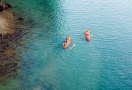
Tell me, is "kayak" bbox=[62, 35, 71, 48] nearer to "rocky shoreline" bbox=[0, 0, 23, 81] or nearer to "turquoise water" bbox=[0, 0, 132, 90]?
"turquoise water" bbox=[0, 0, 132, 90]

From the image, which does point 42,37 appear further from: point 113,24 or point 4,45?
point 113,24

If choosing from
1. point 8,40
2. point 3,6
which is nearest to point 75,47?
point 8,40

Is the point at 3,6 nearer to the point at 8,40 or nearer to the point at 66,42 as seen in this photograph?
the point at 8,40

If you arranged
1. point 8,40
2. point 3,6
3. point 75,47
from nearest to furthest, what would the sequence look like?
point 8,40, point 75,47, point 3,6

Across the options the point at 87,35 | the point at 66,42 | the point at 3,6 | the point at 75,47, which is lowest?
the point at 75,47

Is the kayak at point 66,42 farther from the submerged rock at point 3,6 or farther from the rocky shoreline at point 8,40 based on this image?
the submerged rock at point 3,6

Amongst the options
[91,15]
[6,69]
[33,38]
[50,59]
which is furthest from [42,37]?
[91,15]
